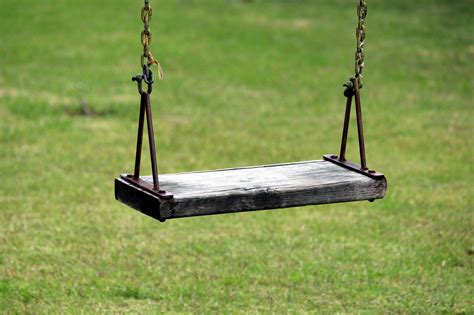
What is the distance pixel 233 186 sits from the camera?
14.4ft

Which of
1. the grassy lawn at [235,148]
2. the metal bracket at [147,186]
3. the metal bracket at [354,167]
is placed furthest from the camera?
the grassy lawn at [235,148]

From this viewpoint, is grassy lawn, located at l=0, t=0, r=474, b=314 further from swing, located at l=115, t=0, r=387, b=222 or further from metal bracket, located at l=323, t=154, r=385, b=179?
swing, located at l=115, t=0, r=387, b=222

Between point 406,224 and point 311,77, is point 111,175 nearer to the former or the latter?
point 406,224

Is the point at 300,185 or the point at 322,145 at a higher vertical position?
the point at 300,185

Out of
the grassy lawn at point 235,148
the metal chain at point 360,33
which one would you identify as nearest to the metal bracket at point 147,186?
the metal chain at point 360,33

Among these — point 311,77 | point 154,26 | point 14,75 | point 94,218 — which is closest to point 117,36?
point 154,26

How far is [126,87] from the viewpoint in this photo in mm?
13078

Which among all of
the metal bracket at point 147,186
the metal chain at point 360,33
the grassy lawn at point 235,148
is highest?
the metal chain at point 360,33

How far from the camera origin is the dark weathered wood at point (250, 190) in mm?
4188

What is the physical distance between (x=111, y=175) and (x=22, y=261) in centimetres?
252

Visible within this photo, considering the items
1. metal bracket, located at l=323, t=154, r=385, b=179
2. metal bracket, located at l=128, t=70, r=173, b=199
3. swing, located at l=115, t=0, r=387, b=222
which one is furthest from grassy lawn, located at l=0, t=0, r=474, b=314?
metal bracket, located at l=128, t=70, r=173, b=199

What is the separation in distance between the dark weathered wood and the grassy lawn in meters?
1.46

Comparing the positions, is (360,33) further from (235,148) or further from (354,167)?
(235,148)

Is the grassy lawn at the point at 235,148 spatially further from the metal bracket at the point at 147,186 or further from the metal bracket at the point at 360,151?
the metal bracket at the point at 147,186
